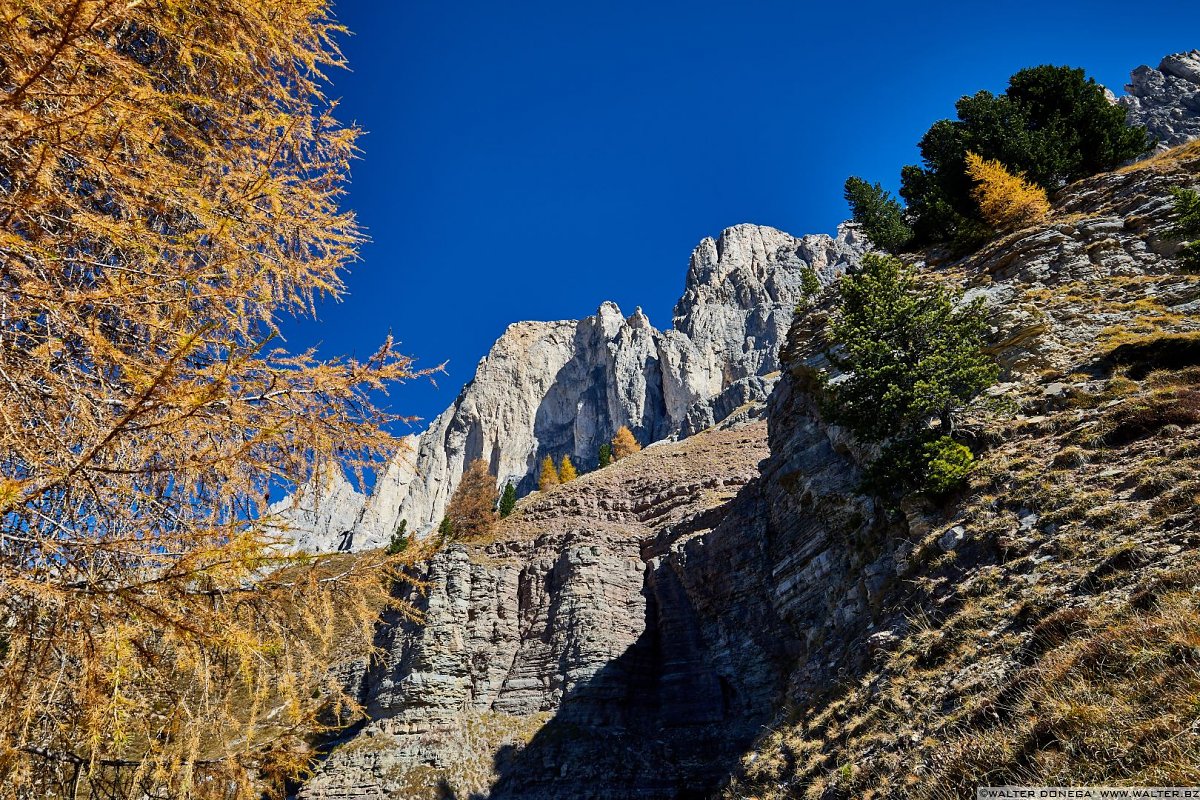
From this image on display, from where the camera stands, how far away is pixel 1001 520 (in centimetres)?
1206

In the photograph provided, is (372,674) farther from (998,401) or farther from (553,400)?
(553,400)

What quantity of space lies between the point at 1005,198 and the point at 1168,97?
120m

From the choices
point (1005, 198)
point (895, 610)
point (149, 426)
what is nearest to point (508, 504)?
point (1005, 198)

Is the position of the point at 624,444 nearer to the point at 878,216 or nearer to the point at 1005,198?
the point at 878,216

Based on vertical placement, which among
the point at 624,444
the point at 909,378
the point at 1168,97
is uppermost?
the point at 1168,97

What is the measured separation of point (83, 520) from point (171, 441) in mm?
829

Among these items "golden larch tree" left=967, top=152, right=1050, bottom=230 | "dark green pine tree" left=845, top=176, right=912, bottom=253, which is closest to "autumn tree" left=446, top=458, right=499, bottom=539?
"dark green pine tree" left=845, top=176, right=912, bottom=253

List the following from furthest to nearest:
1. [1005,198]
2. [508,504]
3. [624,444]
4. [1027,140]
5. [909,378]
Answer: [624,444] → [508,504] → [1027,140] → [1005,198] → [909,378]

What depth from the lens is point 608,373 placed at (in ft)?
408

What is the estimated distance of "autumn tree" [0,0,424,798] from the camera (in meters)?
4.00

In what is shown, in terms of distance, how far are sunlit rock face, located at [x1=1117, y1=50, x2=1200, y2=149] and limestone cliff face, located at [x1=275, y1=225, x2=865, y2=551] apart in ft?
156

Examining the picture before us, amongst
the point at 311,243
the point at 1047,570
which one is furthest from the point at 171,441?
the point at 1047,570

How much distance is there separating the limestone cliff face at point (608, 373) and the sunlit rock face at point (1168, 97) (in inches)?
1877

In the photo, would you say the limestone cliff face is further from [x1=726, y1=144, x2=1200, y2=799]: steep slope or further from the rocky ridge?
[x1=726, y1=144, x2=1200, y2=799]: steep slope
